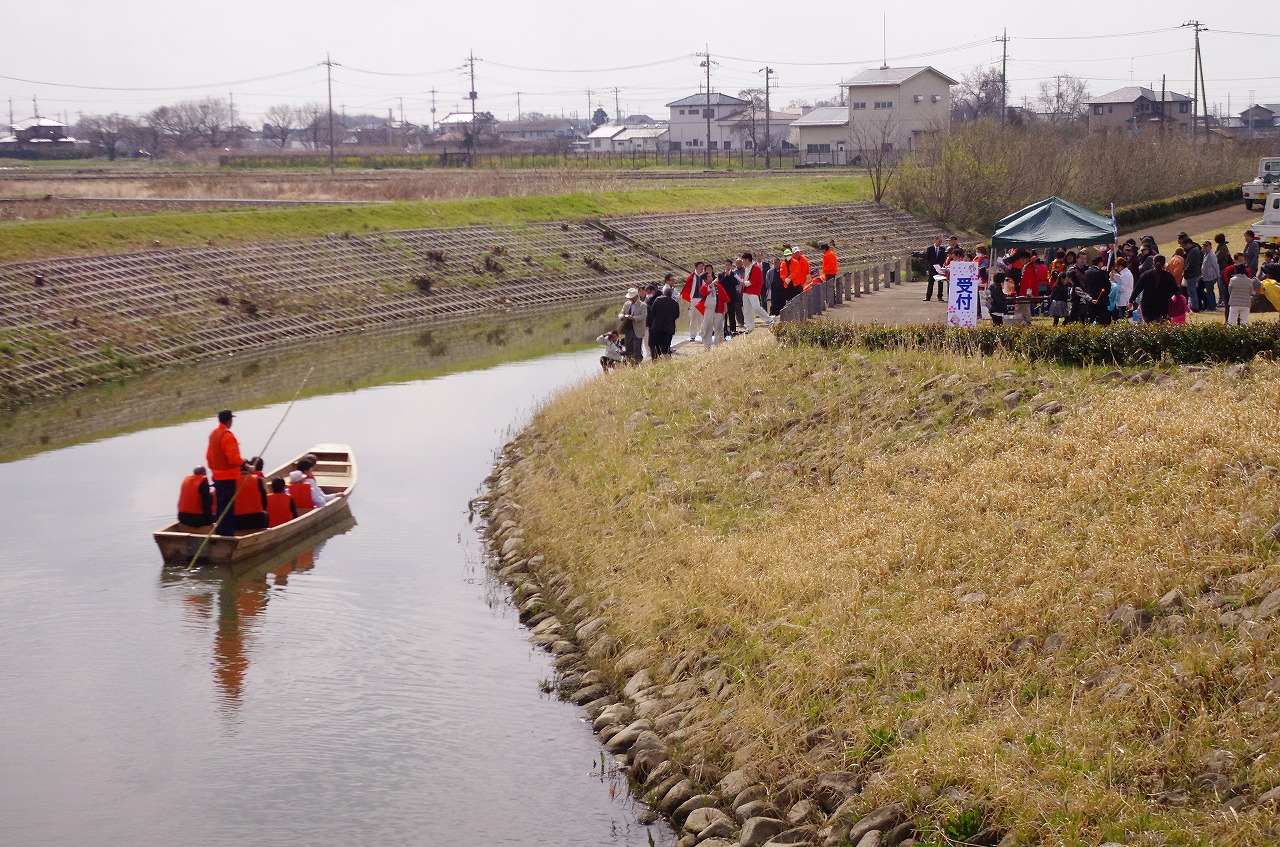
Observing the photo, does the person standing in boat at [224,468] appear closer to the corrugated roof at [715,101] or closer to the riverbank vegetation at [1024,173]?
the riverbank vegetation at [1024,173]

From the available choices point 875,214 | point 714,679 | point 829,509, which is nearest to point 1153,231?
point 875,214

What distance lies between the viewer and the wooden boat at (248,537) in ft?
55.3

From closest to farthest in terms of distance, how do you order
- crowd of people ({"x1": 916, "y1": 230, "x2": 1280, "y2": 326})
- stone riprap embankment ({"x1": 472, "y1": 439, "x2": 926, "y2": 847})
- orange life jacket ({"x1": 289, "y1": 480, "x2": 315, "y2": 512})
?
stone riprap embankment ({"x1": 472, "y1": 439, "x2": 926, "y2": 847}) → orange life jacket ({"x1": 289, "y1": 480, "x2": 315, "y2": 512}) → crowd of people ({"x1": 916, "y1": 230, "x2": 1280, "y2": 326})

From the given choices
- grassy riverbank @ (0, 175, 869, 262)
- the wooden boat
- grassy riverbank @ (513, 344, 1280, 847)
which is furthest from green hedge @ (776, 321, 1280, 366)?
grassy riverbank @ (0, 175, 869, 262)

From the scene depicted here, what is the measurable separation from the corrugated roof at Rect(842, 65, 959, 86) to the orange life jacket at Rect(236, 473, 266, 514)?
82.1 metres

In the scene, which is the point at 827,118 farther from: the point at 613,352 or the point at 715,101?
the point at 613,352

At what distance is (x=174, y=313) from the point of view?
115ft

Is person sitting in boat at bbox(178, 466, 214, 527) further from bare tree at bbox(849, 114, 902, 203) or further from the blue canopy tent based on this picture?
bare tree at bbox(849, 114, 902, 203)

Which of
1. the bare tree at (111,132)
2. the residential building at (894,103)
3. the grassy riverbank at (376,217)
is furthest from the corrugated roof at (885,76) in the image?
the bare tree at (111,132)

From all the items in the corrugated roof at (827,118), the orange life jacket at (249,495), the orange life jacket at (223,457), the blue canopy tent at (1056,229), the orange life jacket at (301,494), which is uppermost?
the corrugated roof at (827,118)

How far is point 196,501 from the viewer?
678 inches

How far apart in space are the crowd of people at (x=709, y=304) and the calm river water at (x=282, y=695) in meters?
5.62

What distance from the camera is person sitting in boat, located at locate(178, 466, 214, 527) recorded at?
17.1m

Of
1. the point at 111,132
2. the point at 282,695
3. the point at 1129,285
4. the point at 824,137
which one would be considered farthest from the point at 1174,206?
the point at 111,132
